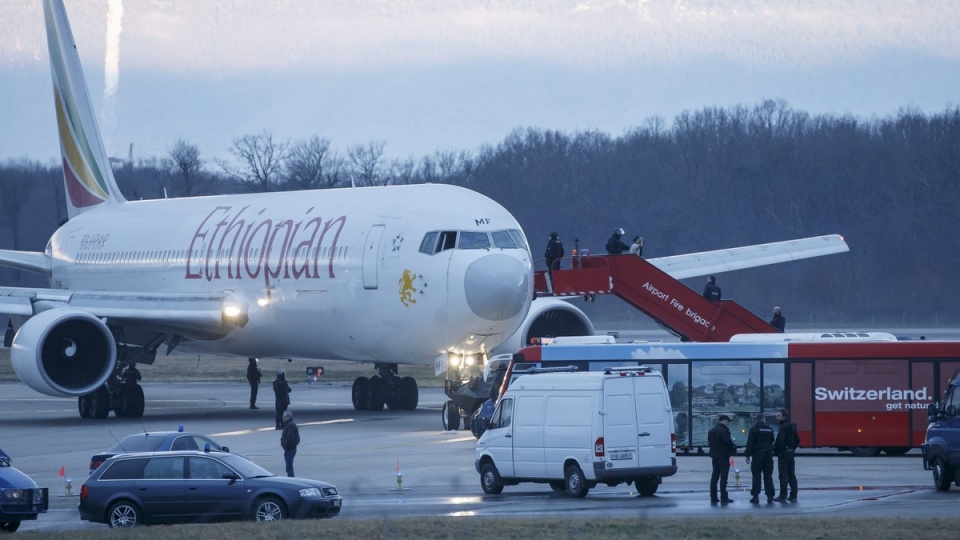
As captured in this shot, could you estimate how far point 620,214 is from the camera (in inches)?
3679

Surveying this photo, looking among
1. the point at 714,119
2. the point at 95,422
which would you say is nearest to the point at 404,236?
the point at 95,422

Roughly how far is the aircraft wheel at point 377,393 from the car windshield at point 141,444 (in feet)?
48.6

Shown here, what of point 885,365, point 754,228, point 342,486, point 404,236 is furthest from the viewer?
point 754,228

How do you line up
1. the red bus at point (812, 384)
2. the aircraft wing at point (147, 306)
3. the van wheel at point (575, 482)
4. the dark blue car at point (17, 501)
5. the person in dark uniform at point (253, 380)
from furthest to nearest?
1. the person in dark uniform at point (253, 380)
2. the aircraft wing at point (147, 306)
3. the red bus at point (812, 384)
4. the van wheel at point (575, 482)
5. the dark blue car at point (17, 501)

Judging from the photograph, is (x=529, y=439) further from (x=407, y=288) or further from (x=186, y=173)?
(x=186, y=173)

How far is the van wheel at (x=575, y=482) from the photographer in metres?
21.0

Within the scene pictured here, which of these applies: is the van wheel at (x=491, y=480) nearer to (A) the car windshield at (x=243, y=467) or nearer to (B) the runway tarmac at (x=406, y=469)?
(B) the runway tarmac at (x=406, y=469)

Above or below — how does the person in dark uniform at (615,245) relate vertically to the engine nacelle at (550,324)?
above

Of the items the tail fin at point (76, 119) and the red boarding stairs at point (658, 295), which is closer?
the red boarding stairs at point (658, 295)

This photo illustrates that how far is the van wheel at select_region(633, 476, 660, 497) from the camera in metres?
21.2

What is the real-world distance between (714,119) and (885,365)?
72566 millimetres

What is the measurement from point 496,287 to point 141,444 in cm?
993

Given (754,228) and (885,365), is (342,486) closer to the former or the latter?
(885,365)

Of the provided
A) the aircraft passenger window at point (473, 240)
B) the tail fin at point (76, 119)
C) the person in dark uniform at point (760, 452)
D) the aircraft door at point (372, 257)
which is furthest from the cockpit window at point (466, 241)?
the tail fin at point (76, 119)
